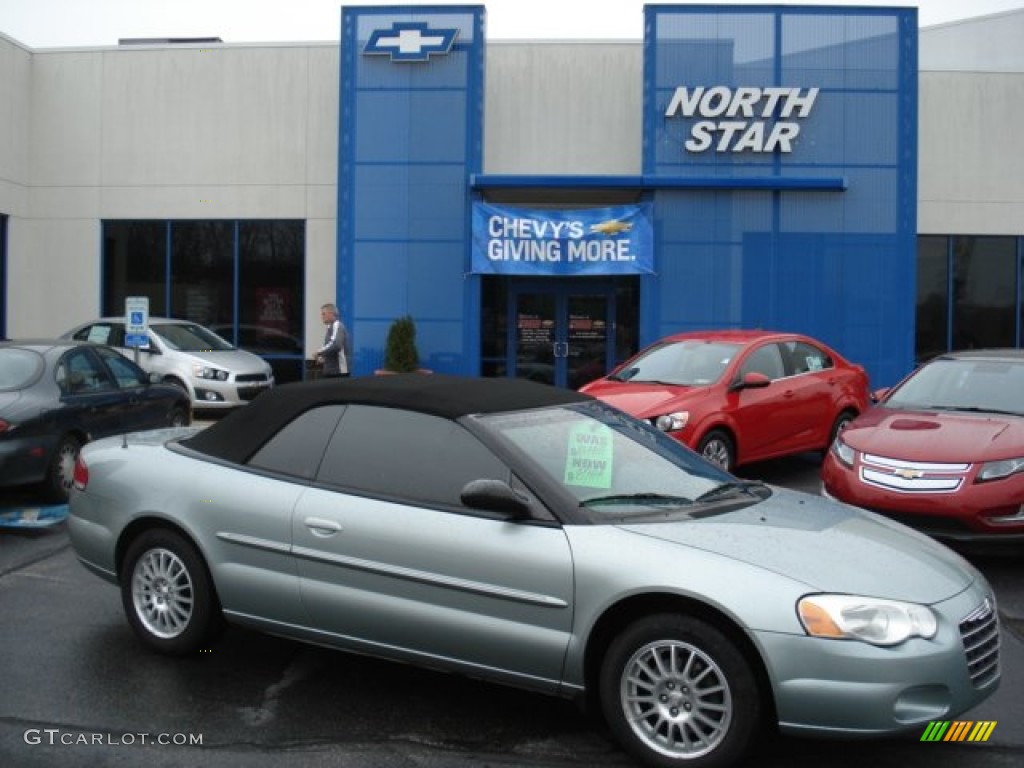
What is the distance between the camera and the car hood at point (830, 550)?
394cm

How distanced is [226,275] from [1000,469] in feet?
50.0

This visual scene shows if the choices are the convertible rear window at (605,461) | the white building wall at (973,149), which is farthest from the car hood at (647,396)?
the white building wall at (973,149)

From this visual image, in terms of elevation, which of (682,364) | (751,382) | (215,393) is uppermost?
(682,364)

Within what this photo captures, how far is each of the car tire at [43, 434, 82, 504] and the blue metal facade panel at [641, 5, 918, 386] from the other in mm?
10057

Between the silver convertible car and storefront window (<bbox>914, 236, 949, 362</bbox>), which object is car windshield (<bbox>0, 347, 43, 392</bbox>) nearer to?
the silver convertible car

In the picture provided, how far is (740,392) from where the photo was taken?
33.5ft

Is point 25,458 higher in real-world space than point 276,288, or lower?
lower

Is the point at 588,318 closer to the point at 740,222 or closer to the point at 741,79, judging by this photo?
the point at 740,222

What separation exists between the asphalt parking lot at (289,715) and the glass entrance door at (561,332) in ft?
42.9

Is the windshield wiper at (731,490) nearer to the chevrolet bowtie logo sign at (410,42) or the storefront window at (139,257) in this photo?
the chevrolet bowtie logo sign at (410,42)

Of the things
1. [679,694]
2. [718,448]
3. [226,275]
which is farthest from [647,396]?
[226,275]

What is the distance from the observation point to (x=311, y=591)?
4.69m

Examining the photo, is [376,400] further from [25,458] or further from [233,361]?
[233,361]

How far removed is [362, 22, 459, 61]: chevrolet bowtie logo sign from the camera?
1744 centimetres
